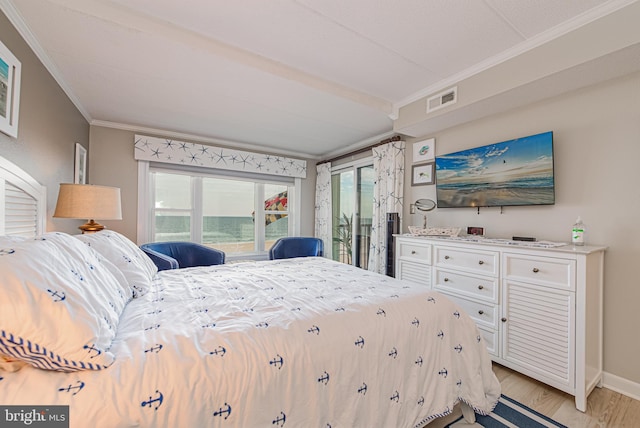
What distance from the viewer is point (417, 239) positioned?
2715mm

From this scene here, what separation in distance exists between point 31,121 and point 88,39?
2.27ft

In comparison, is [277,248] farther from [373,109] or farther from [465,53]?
[465,53]

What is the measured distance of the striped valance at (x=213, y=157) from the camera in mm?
3566

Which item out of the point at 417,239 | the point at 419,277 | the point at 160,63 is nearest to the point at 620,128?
the point at 417,239

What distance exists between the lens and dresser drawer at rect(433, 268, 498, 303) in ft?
7.02

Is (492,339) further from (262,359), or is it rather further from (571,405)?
(262,359)

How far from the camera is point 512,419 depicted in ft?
5.26

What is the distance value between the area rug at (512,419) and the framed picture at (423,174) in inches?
84.9

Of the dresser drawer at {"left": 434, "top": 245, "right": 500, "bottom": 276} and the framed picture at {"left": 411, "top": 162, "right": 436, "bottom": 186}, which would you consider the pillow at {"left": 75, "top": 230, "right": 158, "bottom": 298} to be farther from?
the framed picture at {"left": 411, "top": 162, "right": 436, "bottom": 186}

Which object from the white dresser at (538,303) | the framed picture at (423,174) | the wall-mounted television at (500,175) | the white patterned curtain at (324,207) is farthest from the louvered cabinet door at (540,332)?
the white patterned curtain at (324,207)

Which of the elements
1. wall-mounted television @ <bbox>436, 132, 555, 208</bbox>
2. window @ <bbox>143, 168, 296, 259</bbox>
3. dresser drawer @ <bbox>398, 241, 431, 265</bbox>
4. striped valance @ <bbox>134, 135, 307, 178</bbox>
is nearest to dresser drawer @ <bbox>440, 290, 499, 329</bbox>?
dresser drawer @ <bbox>398, 241, 431, 265</bbox>

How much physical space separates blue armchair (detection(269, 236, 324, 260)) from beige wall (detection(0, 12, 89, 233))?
2263 mm

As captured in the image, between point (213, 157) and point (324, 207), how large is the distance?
200cm

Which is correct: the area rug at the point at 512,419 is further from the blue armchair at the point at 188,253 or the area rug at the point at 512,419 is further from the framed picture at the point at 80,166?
the framed picture at the point at 80,166
